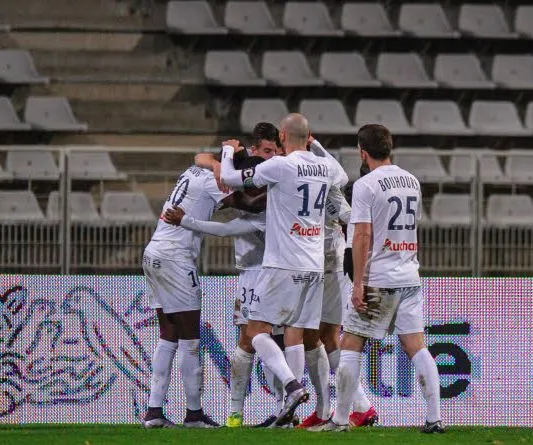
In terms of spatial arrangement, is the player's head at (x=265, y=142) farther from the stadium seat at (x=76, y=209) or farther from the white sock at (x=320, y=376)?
the stadium seat at (x=76, y=209)

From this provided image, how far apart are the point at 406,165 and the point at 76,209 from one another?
351cm

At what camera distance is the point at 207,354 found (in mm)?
10930

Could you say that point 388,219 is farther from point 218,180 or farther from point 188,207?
point 188,207

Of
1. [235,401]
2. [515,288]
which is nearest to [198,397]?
[235,401]

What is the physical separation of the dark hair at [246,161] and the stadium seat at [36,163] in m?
6.04

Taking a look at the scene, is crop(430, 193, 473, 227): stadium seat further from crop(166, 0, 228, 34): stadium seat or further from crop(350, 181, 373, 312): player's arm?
crop(350, 181, 373, 312): player's arm

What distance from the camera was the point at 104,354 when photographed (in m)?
11.0

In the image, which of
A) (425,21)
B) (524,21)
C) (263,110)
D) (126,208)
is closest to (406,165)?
(126,208)

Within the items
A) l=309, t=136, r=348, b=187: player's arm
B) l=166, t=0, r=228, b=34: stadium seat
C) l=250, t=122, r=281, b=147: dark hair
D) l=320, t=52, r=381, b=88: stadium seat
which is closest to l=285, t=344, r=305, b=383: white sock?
l=309, t=136, r=348, b=187: player's arm

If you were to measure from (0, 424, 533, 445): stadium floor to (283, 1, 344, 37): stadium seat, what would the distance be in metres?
10.4

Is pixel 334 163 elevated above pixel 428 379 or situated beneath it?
elevated above

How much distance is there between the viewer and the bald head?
9023 millimetres

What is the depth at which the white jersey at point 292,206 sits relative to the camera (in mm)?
8953

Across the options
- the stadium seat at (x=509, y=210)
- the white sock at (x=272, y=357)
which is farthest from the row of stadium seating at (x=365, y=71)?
the white sock at (x=272, y=357)
